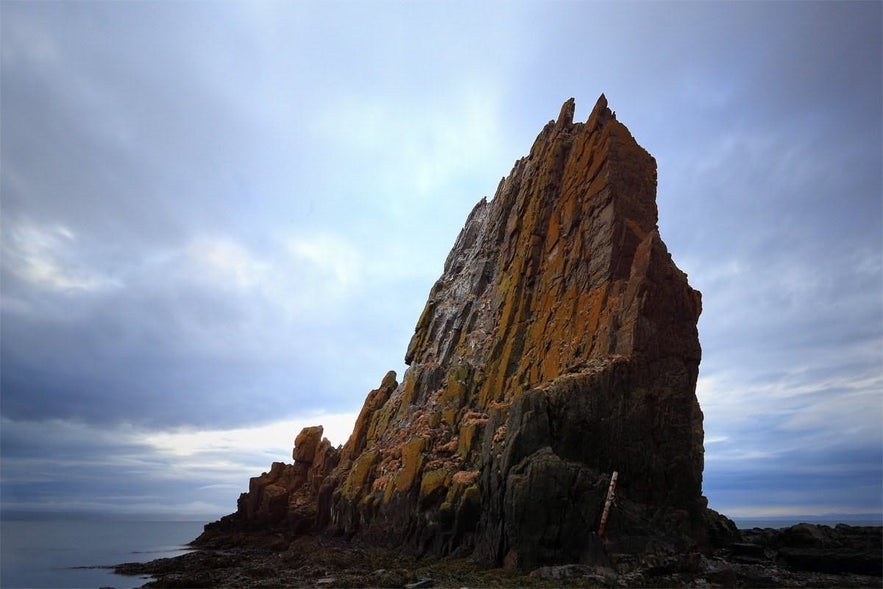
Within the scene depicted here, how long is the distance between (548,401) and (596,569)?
326 inches

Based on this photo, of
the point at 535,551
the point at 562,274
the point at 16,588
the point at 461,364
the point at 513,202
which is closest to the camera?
the point at 535,551

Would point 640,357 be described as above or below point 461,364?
below

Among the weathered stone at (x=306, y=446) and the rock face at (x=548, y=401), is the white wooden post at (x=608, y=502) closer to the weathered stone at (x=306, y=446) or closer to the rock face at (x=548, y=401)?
the rock face at (x=548, y=401)

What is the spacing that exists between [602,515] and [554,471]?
2.93 m

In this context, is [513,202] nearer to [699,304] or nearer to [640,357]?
[699,304]

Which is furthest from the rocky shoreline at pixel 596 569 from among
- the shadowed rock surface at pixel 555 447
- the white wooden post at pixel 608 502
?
the white wooden post at pixel 608 502

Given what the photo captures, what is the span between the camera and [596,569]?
75.1ft

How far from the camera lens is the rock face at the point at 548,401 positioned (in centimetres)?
2614

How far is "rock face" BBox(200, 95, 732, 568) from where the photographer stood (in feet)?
85.8

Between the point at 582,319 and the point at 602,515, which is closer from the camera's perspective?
the point at 602,515

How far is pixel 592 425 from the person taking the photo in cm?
2772

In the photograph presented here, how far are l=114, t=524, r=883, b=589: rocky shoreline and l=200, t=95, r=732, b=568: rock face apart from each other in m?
1.30

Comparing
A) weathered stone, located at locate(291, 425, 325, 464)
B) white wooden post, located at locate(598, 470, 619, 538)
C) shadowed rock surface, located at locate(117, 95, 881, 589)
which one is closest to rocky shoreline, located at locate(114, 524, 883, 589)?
shadowed rock surface, located at locate(117, 95, 881, 589)

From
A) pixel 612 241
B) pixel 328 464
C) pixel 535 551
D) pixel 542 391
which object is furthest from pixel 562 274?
pixel 328 464
